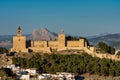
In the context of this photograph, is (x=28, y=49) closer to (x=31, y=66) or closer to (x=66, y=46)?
(x=66, y=46)

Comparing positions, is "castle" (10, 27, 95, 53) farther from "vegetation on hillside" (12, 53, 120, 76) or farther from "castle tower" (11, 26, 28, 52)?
"vegetation on hillside" (12, 53, 120, 76)

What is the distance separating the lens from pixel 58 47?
86.1 m

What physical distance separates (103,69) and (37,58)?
40.4 ft

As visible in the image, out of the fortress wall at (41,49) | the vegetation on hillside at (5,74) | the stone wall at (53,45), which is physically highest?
the stone wall at (53,45)

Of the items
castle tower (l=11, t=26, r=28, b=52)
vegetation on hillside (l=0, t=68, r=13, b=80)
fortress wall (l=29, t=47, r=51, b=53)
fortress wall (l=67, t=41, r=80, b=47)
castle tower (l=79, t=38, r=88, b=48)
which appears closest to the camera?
vegetation on hillside (l=0, t=68, r=13, b=80)

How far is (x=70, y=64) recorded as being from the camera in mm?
74125

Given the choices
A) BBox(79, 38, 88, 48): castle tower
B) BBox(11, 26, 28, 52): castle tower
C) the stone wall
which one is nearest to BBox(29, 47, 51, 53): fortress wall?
the stone wall

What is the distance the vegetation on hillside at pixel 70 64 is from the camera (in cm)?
7175

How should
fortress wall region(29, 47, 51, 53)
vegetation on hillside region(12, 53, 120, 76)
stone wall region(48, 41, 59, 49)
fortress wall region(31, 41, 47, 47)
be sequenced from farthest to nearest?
fortress wall region(31, 41, 47, 47) < stone wall region(48, 41, 59, 49) < fortress wall region(29, 47, 51, 53) < vegetation on hillside region(12, 53, 120, 76)

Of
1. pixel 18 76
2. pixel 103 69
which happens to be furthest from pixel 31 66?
pixel 18 76

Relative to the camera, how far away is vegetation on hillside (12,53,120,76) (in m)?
71.8

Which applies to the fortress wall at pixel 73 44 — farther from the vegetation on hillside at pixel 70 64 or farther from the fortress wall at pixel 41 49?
the vegetation on hillside at pixel 70 64

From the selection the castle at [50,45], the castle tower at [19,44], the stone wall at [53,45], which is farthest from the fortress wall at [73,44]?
the castle tower at [19,44]

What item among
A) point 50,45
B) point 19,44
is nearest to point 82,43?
point 50,45
